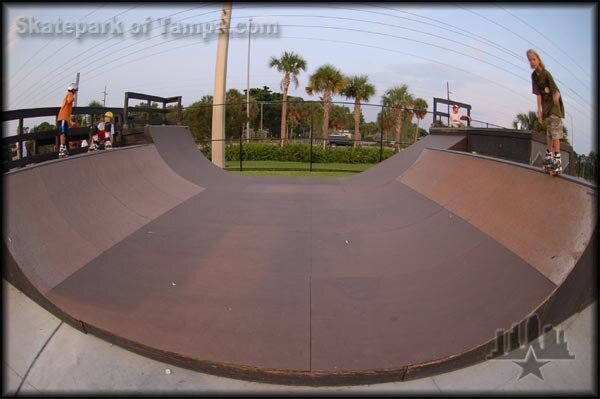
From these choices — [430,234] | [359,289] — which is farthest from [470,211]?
[359,289]

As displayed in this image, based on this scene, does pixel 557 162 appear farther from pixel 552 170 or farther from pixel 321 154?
pixel 321 154

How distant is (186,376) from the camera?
2.92 meters

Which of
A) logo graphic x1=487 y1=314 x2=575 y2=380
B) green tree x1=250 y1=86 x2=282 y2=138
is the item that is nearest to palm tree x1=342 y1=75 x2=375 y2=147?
logo graphic x1=487 y1=314 x2=575 y2=380

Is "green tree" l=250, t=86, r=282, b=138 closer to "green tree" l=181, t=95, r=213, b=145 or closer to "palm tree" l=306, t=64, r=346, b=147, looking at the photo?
"palm tree" l=306, t=64, r=346, b=147

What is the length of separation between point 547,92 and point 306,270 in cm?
360

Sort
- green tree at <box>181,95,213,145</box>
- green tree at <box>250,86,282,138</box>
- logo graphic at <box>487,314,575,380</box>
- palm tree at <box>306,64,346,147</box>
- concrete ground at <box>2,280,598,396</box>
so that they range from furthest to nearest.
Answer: green tree at <box>250,86,282,138</box> → palm tree at <box>306,64,346,147</box> → green tree at <box>181,95,213,145</box> → logo graphic at <box>487,314,575,380</box> → concrete ground at <box>2,280,598,396</box>

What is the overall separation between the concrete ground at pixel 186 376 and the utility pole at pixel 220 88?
49.9ft

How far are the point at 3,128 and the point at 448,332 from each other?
5744 millimetres

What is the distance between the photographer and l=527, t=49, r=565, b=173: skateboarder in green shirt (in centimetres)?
483

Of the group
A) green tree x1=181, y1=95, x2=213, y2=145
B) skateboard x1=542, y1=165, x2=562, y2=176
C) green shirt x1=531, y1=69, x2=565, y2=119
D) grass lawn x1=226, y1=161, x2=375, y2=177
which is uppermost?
green tree x1=181, y1=95, x2=213, y2=145

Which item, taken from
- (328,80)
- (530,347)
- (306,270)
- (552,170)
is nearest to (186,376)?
(306,270)

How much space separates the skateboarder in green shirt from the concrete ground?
2.38 metres

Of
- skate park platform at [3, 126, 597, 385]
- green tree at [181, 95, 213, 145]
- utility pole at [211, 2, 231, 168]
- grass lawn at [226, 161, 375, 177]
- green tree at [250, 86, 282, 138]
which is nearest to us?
skate park platform at [3, 126, 597, 385]

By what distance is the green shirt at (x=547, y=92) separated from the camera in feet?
16.0
